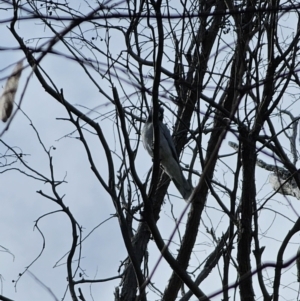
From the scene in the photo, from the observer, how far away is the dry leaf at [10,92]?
0.93 m

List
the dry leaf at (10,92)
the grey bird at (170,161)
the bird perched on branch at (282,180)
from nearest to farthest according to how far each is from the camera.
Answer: the dry leaf at (10,92), the bird perched on branch at (282,180), the grey bird at (170,161)

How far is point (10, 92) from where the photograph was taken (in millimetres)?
946

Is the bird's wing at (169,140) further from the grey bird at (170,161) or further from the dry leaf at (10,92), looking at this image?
the dry leaf at (10,92)

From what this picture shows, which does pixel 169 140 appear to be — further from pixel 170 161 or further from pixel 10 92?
pixel 10 92

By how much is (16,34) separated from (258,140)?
1.33m

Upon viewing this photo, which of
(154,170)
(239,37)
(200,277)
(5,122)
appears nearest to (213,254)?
(200,277)

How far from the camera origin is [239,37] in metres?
2.61

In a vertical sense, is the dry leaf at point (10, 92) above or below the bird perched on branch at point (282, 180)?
below

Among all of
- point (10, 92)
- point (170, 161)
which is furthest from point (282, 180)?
point (10, 92)

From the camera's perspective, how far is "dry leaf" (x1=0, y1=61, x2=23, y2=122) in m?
0.93

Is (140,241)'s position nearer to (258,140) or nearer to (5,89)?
(258,140)

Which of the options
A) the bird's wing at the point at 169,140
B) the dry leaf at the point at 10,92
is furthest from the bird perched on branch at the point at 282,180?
the dry leaf at the point at 10,92

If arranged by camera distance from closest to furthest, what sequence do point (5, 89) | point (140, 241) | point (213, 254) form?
point (5, 89)
point (213, 254)
point (140, 241)

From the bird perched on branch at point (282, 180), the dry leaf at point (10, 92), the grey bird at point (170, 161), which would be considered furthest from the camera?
the grey bird at point (170, 161)
